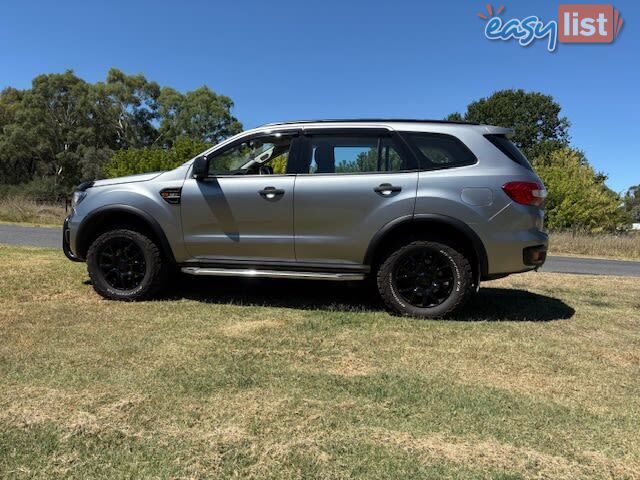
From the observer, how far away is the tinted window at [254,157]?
17.6 feet

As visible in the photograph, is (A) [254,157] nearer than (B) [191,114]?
Yes

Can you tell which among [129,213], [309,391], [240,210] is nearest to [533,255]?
[309,391]

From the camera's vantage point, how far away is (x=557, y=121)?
46562mm

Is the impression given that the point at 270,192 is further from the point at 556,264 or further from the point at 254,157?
the point at 556,264

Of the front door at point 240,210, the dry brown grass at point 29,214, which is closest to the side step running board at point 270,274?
the front door at point 240,210

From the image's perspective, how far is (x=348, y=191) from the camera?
494 centimetres

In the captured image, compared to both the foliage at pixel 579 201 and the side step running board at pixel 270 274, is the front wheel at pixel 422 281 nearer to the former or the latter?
the side step running board at pixel 270 274

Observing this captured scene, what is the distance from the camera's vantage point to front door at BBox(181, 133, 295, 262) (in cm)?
510

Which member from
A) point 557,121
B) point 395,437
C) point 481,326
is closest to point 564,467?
point 395,437

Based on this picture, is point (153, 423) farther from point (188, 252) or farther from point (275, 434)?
point (188, 252)

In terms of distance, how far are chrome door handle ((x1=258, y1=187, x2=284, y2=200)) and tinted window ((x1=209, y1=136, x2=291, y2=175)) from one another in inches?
12.4

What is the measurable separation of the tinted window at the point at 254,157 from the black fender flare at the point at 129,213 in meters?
0.82

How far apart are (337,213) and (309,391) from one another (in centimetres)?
222

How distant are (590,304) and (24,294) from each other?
6.32 meters
